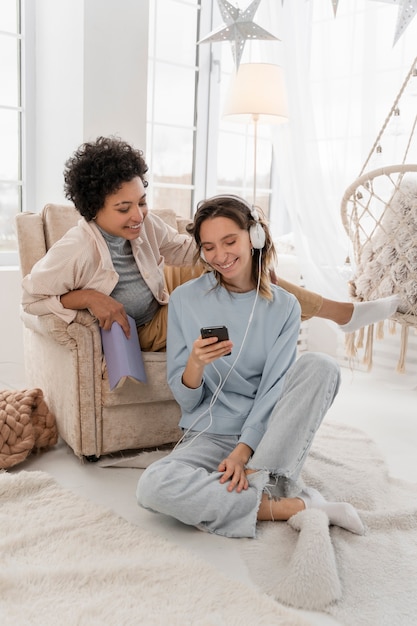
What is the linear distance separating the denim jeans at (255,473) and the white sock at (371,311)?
32.8 inches

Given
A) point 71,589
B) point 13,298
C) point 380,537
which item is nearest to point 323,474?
point 380,537

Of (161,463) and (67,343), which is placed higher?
(67,343)

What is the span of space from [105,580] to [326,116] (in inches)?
105

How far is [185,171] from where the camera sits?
397cm

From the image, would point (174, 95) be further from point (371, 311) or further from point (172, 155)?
point (371, 311)

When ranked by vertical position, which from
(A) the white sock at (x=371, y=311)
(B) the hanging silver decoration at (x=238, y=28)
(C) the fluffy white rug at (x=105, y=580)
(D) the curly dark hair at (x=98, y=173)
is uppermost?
(B) the hanging silver decoration at (x=238, y=28)

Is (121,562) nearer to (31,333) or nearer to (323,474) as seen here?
(323,474)

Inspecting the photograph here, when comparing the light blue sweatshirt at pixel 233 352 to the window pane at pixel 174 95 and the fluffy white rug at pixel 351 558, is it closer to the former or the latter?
the fluffy white rug at pixel 351 558

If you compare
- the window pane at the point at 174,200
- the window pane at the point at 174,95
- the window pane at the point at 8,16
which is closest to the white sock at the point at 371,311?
the window pane at the point at 174,200

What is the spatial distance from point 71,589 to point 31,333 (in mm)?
1202

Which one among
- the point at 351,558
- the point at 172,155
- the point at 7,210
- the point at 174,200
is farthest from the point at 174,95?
the point at 351,558

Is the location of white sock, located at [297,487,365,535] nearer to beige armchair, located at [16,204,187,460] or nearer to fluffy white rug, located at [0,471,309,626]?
fluffy white rug, located at [0,471,309,626]

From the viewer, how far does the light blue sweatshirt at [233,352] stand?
1.78m

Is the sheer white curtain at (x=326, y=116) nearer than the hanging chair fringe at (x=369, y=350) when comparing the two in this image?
No
